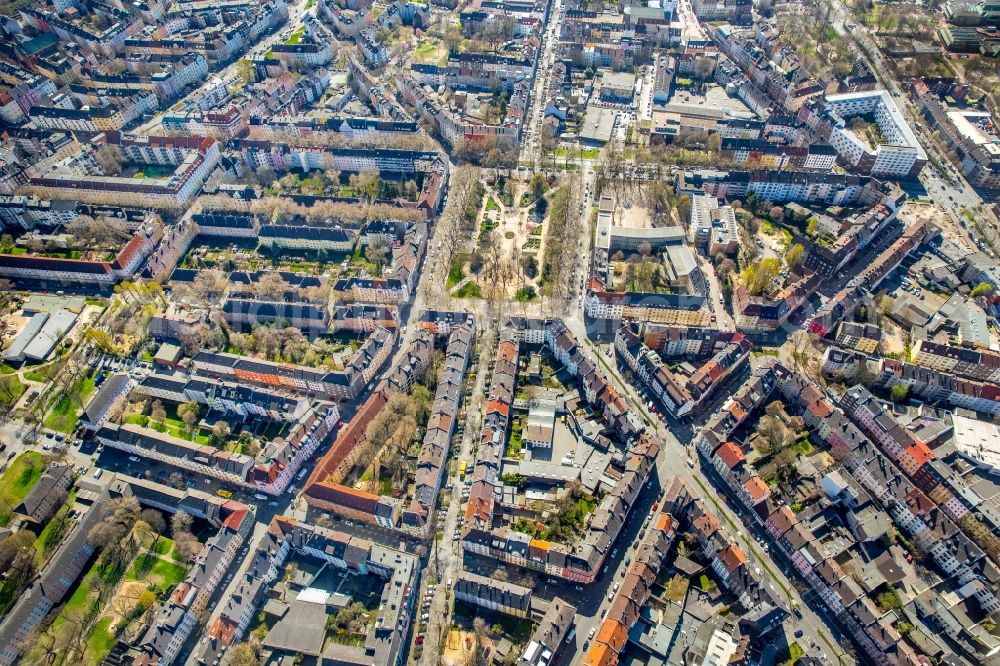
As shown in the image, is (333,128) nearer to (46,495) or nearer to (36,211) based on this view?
(36,211)

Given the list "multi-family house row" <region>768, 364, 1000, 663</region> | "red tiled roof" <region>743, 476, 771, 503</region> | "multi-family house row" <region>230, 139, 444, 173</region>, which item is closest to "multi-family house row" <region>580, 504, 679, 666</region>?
"red tiled roof" <region>743, 476, 771, 503</region>

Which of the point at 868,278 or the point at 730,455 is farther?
the point at 868,278

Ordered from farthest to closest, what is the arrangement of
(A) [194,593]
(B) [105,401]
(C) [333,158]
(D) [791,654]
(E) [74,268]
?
(C) [333,158] → (E) [74,268] → (B) [105,401] → (A) [194,593] → (D) [791,654]

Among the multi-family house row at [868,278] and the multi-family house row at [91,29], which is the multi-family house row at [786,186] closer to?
the multi-family house row at [868,278]

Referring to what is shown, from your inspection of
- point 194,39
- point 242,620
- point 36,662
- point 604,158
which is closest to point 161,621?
point 242,620

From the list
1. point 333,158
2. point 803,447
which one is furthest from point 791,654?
point 333,158

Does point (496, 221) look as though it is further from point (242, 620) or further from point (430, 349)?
point (242, 620)
